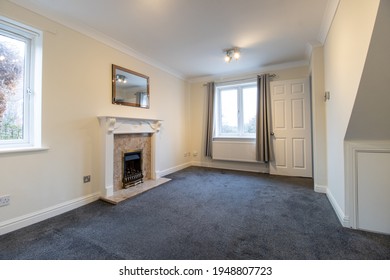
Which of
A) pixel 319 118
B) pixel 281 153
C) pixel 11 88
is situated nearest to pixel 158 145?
pixel 11 88

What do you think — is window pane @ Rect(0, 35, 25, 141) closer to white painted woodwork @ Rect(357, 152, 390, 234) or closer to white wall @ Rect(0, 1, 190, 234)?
white wall @ Rect(0, 1, 190, 234)

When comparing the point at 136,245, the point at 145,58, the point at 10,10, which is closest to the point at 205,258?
the point at 136,245

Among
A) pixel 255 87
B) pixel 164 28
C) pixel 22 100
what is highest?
pixel 164 28

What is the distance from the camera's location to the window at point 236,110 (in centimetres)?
440

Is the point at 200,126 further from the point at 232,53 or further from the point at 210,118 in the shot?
the point at 232,53

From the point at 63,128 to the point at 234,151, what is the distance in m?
3.46

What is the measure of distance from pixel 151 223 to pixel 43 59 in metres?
2.30

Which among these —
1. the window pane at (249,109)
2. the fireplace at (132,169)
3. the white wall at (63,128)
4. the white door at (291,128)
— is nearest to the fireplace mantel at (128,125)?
the white wall at (63,128)

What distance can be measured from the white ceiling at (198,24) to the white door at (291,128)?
0.63 meters

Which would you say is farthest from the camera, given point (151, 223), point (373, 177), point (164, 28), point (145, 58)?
point (145, 58)

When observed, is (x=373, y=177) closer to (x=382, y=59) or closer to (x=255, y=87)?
(x=382, y=59)

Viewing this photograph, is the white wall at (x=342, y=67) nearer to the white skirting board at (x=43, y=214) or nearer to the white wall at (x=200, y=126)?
the white wall at (x=200, y=126)

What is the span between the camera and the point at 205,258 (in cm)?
144

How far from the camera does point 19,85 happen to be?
6.73 ft
